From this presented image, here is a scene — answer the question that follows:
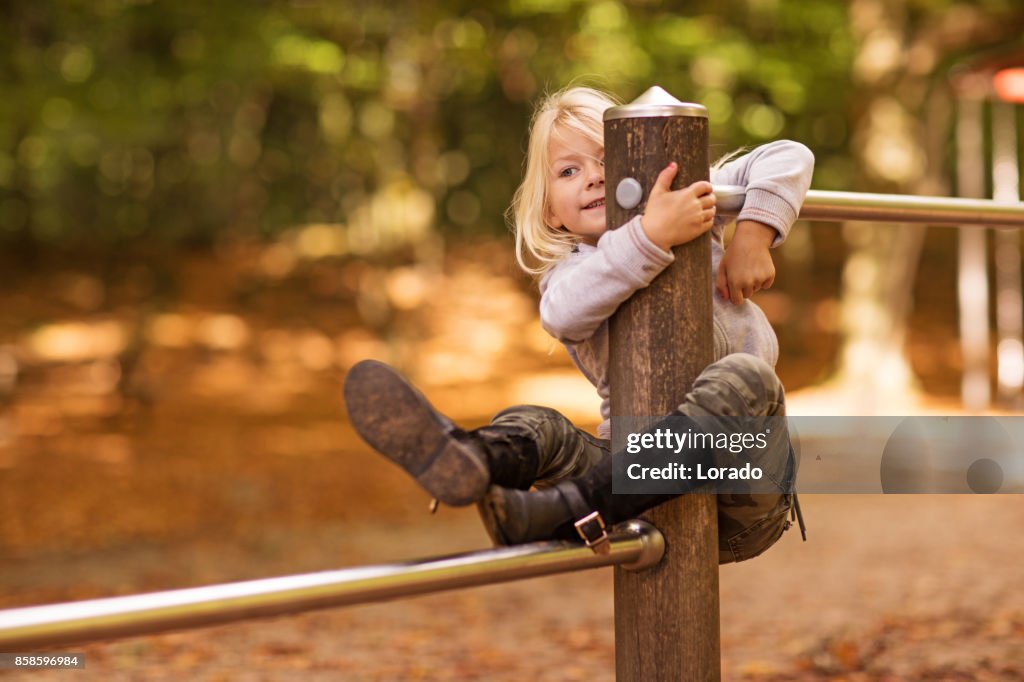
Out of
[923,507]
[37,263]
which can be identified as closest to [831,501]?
[923,507]

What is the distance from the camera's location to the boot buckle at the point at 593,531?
5.35 ft

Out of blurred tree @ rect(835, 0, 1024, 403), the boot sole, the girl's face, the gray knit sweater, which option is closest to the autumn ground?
blurred tree @ rect(835, 0, 1024, 403)

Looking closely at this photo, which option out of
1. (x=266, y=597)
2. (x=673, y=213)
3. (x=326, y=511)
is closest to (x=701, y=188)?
(x=673, y=213)

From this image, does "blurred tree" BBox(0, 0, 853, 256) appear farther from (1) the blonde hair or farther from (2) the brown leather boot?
(2) the brown leather boot

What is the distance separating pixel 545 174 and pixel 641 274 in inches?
18.7

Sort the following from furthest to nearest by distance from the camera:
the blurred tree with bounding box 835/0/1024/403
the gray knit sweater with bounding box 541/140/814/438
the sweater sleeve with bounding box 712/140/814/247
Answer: the blurred tree with bounding box 835/0/1024/403 < the sweater sleeve with bounding box 712/140/814/247 < the gray knit sweater with bounding box 541/140/814/438

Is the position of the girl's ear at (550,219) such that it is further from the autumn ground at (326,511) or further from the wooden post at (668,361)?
the autumn ground at (326,511)

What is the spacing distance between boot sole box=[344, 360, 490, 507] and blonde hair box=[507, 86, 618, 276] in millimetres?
513

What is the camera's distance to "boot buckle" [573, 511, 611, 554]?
163 cm

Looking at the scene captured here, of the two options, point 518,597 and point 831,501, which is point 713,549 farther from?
point 831,501

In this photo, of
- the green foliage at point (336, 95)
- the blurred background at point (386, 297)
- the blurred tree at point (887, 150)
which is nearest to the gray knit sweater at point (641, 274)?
the green foliage at point (336, 95)

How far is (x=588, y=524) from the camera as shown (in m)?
1.64

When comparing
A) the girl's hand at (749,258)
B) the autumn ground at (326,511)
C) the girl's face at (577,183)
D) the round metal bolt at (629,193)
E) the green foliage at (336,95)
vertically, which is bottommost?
the autumn ground at (326,511)

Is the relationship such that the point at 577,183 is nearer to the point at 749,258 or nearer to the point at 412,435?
the point at 749,258
